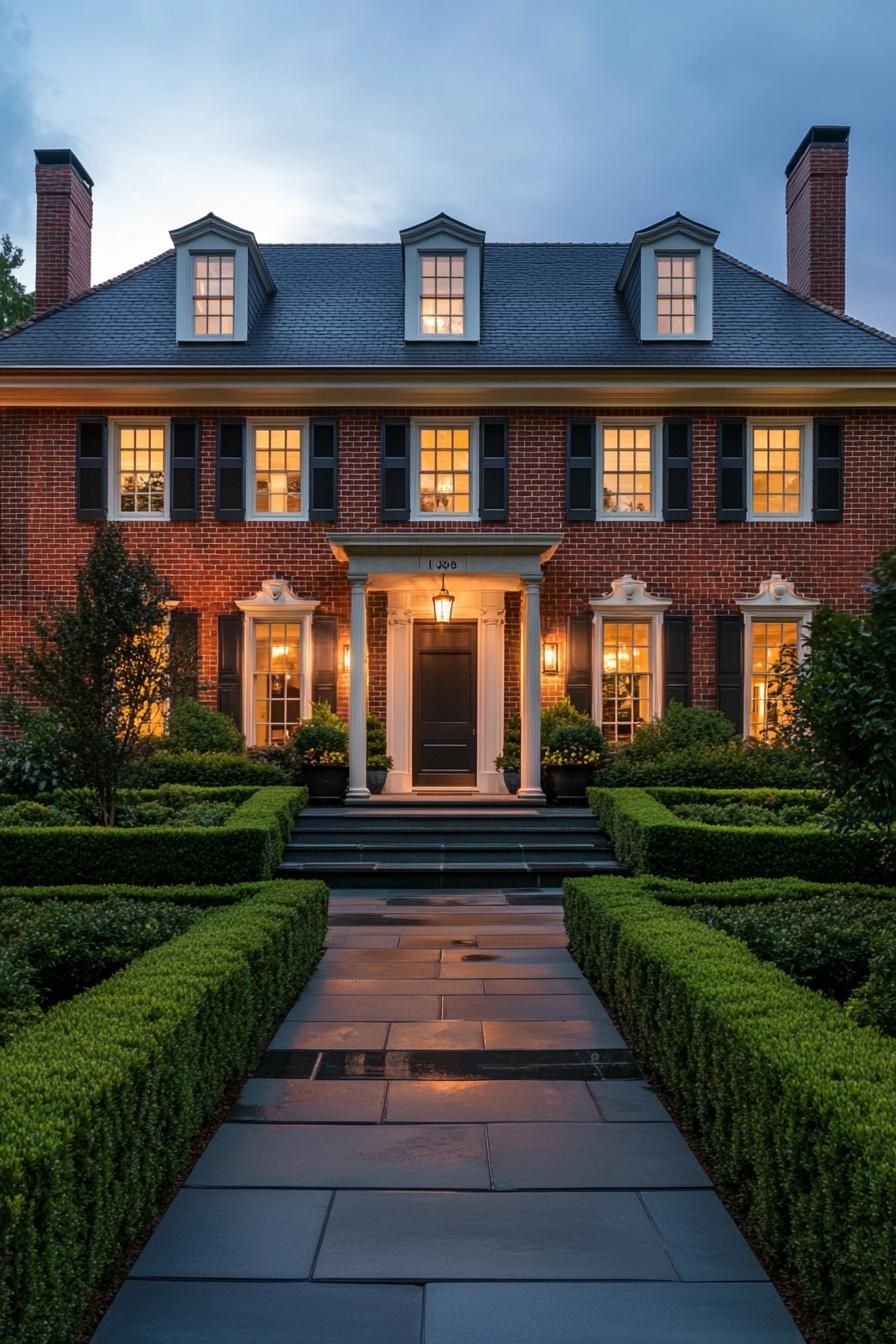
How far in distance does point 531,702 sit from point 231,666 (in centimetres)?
479

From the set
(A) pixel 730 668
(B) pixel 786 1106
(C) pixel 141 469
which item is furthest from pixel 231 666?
(B) pixel 786 1106

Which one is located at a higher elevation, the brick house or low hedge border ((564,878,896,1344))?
the brick house

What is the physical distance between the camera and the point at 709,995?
454 centimetres

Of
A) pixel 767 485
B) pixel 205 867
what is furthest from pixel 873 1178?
pixel 767 485

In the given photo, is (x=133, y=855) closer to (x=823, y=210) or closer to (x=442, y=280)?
(x=442, y=280)

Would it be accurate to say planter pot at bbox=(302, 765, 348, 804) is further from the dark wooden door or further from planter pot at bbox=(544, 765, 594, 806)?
planter pot at bbox=(544, 765, 594, 806)

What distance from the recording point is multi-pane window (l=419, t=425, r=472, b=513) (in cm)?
1667

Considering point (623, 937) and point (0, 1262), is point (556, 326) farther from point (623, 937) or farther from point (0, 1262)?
point (0, 1262)

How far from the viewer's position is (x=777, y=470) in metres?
16.7

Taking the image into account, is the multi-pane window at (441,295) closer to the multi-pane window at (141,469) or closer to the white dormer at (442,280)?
the white dormer at (442,280)

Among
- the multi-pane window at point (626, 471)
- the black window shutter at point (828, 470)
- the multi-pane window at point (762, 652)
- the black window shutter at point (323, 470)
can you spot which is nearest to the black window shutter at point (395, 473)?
the black window shutter at point (323, 470)

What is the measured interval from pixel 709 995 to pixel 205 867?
7119 millimetres

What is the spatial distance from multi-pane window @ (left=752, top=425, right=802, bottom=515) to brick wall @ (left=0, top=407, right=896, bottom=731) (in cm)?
35

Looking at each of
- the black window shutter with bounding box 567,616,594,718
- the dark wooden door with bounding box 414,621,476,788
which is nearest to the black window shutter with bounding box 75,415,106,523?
the dark wooden door with bounding box 414,621,476,788
